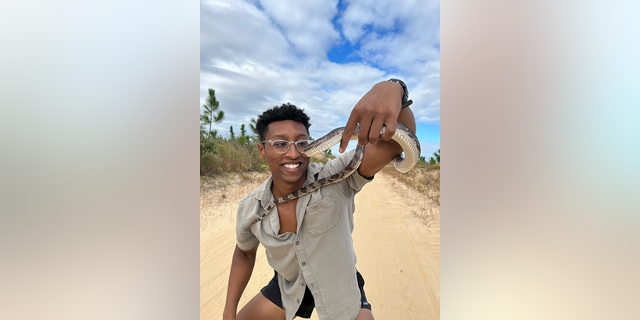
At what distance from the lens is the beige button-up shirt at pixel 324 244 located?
1.92m

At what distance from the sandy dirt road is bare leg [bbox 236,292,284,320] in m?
1.80

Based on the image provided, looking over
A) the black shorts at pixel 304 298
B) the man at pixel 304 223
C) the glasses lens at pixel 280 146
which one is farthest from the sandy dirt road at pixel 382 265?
the glasses lens at pixel 280 146

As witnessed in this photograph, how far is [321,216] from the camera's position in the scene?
192cm

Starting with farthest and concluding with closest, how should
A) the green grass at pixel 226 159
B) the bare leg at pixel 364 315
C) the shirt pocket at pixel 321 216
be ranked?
1. the green grass at pixel 226 159
2. the bare leg at pixel 364 315
3. the shirt pocket at pixel 321 216

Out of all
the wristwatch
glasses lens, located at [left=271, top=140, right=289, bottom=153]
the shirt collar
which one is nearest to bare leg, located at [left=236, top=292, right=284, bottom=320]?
Answer: the shirt collar

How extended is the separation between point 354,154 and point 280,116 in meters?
0.71

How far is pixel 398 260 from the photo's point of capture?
5.92 meters

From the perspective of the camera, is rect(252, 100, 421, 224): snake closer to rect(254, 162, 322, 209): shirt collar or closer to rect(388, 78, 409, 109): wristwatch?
rect(388, 78, 409, 109): wristwatch

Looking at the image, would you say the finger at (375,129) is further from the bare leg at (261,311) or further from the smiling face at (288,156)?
the bare leg at (261,311)

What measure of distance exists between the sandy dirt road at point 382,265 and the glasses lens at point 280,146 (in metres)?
3.38

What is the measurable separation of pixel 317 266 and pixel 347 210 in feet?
1.63

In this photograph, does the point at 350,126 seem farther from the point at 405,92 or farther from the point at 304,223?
the point at 304,223

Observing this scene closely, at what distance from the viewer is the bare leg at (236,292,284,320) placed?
2.41m
